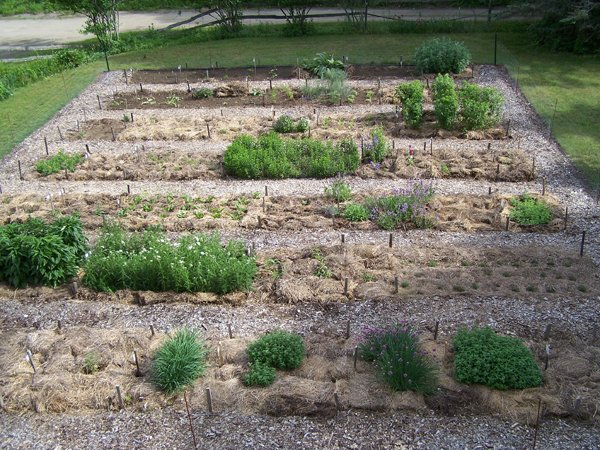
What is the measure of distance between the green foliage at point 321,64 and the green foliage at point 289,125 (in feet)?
11.9

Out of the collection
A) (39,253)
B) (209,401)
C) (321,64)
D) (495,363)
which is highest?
(321,64)

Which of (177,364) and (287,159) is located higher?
(287,159)

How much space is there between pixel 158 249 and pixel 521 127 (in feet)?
27.2

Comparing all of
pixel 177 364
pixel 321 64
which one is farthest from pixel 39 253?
pixel 321 64

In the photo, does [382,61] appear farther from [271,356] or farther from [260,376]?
[260,376]

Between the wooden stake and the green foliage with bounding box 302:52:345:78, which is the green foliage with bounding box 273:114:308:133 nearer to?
the green foliage with bounding box 302:52:345:78

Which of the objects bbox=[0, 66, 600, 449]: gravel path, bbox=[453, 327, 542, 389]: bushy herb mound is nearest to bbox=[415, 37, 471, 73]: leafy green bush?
bbox=[0, 66, 600, 449]: gravel path

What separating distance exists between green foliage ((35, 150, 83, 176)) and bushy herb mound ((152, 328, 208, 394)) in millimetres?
6384

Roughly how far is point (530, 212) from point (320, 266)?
11.2 feet

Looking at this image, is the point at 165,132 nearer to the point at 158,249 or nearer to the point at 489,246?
the point at 158,249

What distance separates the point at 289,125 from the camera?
44.0 feet

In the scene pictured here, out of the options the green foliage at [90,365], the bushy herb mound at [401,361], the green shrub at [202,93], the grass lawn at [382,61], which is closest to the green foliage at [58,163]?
the grass lawn at [382,61]

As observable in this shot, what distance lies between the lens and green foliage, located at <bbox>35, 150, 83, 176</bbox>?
1223 centimetres

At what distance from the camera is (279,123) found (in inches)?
531
